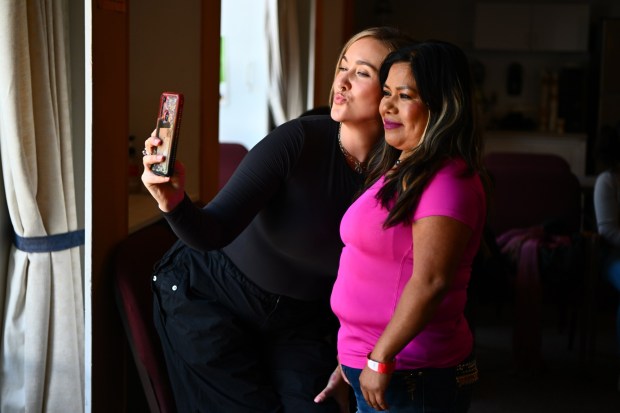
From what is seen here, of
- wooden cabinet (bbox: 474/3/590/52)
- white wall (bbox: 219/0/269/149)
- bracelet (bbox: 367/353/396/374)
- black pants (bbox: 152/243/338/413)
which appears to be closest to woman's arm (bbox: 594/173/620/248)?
black pants (bbox: 152/243/338/413)

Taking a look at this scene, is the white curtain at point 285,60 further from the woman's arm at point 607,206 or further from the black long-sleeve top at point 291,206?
the black long-sleeve top at point 291,206

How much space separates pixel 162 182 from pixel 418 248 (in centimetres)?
49

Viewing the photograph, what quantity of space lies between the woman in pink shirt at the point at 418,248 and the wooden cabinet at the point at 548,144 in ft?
26.3

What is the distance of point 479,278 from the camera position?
398cm

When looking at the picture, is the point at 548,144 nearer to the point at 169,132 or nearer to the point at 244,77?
the point at 244,77

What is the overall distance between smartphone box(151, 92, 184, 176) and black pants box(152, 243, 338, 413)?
0.57 m

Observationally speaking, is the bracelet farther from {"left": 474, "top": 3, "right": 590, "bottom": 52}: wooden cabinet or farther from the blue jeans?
{"left": 474, "top": 3, "right": 590, "bottom": 52}: wooden cabinet

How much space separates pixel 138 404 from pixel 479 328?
2.84m

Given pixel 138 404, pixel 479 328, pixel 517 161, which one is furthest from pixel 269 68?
pixel 138 404

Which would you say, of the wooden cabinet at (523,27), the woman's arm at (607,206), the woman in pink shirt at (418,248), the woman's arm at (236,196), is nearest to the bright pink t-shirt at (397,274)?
the woman in pink shirt at (418,248)

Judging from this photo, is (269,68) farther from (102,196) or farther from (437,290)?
(437,290)

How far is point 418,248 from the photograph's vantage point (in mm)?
1510

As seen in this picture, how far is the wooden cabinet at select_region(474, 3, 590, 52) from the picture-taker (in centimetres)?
968

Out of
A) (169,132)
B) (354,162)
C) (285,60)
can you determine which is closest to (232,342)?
(354,162)
